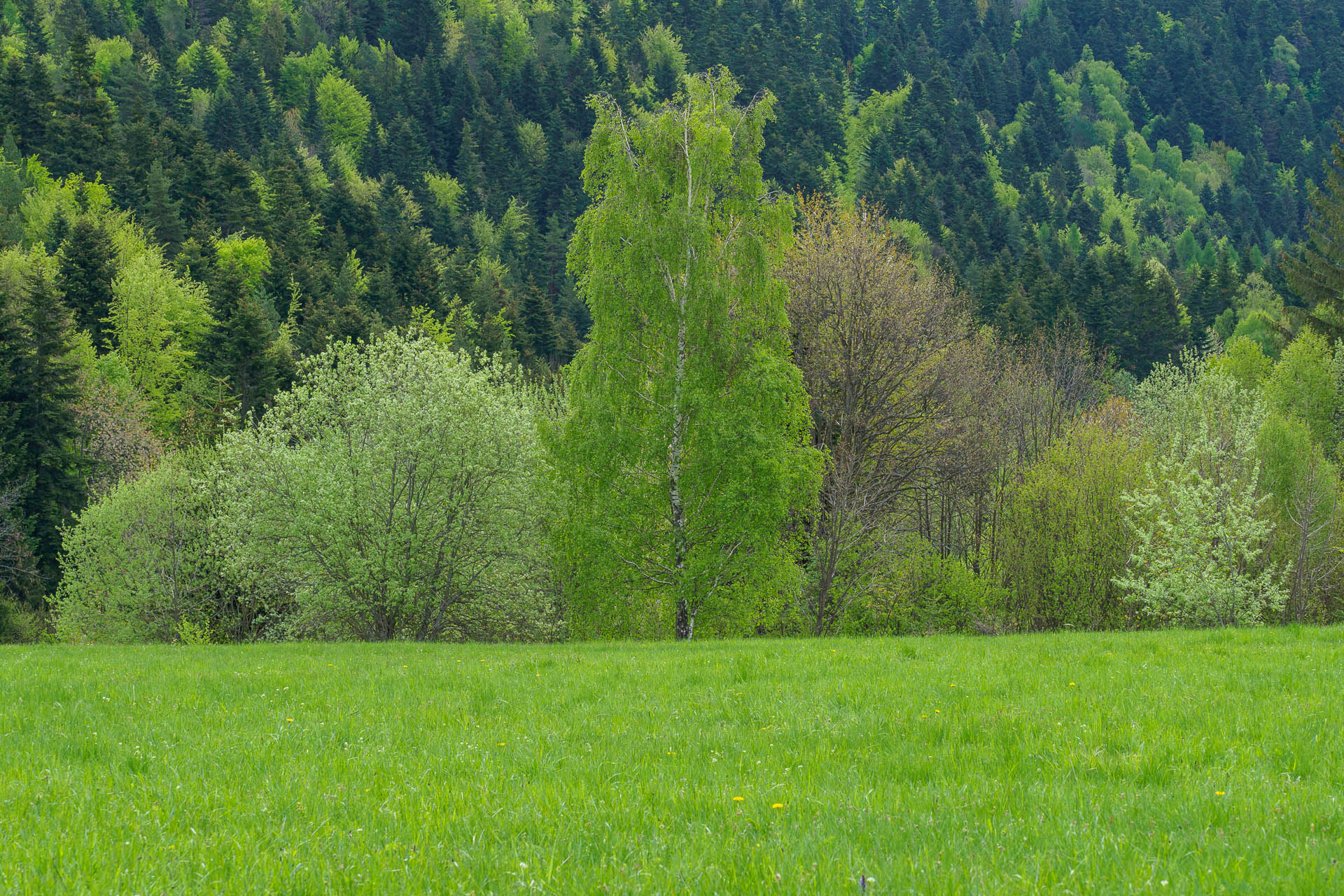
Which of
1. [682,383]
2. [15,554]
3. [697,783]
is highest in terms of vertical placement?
[682,383]

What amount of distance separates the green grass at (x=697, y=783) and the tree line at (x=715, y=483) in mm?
14686

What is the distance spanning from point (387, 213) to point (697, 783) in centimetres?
13346

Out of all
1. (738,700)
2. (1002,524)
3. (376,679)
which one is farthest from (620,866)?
(1002,524)

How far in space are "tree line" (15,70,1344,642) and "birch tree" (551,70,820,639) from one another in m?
0.09

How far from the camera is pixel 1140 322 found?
9756 centimetres

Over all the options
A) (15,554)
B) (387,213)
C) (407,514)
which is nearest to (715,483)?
(407,514)

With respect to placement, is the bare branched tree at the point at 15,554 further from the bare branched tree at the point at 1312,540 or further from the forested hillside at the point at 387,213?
the bare branched tree at the point at 1312,540

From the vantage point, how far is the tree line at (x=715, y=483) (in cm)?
2605

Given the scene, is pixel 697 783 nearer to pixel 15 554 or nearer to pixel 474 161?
pixel 15 554

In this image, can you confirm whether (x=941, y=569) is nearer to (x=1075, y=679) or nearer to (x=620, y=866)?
(x=1075, y=679)

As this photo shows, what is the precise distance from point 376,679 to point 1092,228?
574ft

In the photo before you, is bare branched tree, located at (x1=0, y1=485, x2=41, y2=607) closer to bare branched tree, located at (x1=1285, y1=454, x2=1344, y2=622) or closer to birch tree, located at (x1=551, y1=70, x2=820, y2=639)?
birch tree, located at (x1=551, y1=70, x2=820, y2=639)

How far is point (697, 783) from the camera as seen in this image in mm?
6152

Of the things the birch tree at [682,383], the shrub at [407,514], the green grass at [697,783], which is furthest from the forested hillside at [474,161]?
the green grass at [697,783]
